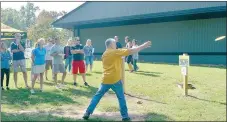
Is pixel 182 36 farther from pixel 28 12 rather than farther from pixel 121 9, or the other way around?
pixel 28 12

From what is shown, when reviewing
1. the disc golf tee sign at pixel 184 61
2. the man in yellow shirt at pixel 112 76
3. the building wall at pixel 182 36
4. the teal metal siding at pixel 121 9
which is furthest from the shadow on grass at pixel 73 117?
the building wall at pixel 182 36

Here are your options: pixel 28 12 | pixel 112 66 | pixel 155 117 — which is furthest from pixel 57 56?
pixel 28 12

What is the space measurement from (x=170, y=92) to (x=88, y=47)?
6.66 m

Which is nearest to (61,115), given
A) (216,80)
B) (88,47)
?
(216,80)

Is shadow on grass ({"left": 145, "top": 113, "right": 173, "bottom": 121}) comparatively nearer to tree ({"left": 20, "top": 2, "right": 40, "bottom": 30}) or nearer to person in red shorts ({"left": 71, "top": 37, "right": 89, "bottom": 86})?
person in red shorts ({"left": 71, "top": 37, "right": 89, "bottom": 86})

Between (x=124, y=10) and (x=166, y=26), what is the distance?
3.99 meters

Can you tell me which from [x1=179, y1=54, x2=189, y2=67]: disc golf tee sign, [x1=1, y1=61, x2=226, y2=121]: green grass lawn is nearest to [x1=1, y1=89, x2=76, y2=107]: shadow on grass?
[x1=1, y1=61, x2=226, y2=121]: green grass lawn

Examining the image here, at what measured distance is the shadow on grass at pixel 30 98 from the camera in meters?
8.98

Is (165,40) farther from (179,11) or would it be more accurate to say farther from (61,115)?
(61,115)

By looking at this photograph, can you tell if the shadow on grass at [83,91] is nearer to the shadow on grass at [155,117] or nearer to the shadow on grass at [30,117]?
the shadow on grass at [30,117]

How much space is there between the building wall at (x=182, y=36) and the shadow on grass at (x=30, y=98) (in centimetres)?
1508

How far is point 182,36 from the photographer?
2425 centimetres

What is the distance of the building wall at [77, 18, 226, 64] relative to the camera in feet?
73.6

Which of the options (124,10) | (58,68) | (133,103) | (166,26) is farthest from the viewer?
(124,10)
